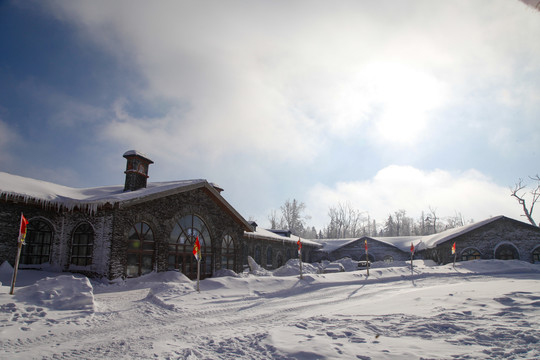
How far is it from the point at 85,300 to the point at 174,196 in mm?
9328

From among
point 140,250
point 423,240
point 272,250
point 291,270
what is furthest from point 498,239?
point 140,250

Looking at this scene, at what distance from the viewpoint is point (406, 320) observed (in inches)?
294

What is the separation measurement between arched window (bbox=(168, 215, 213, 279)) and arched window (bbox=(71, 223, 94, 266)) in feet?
12.9

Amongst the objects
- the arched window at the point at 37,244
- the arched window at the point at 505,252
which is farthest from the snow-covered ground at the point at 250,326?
the arched window at the point at 505,252

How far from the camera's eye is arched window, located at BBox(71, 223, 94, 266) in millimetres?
15797

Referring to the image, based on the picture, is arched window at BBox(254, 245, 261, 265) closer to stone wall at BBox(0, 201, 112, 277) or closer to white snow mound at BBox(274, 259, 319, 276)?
white snow mound at BBox(274, 259, 319, 276)

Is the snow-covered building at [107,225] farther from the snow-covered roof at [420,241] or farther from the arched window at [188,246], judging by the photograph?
the snow-covered roof at [420,241]

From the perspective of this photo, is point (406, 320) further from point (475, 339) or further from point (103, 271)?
point (103, 271)

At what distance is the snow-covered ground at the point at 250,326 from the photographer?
5.57 m

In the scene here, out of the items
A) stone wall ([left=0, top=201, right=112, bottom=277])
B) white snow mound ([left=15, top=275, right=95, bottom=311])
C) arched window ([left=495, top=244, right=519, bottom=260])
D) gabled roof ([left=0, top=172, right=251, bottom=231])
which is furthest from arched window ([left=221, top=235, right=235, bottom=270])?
arched window ([left=495, top=244, right=519, bottom=260])

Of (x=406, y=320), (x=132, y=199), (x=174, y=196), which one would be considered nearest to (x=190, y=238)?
(x=174, y=196)

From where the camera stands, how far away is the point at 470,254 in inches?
1294

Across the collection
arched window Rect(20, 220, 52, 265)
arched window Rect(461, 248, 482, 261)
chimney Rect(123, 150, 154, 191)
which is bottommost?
arched window Rect(461, 248, 482, 261)

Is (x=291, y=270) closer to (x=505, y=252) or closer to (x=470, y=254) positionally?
(x=470, y=254)
